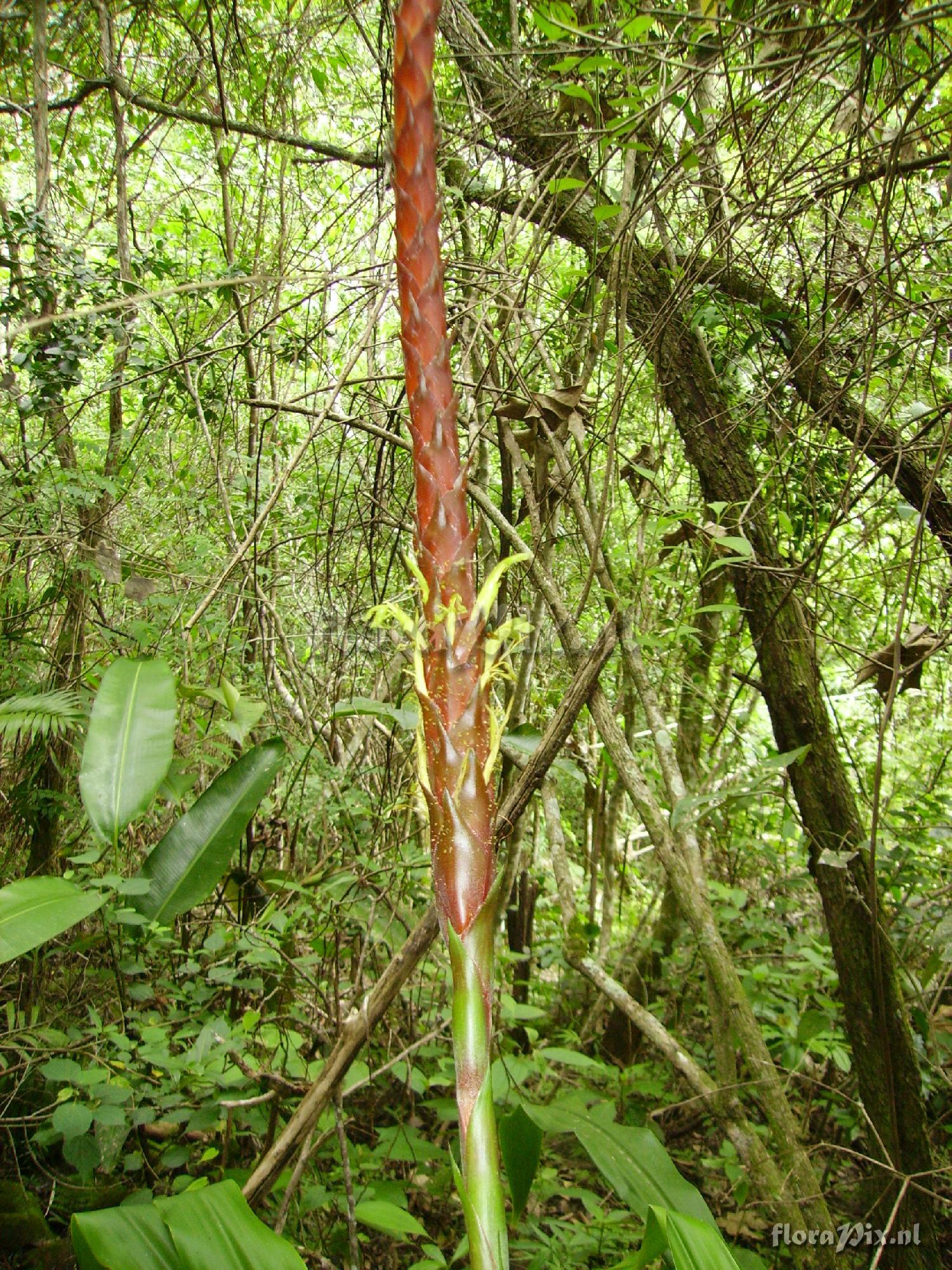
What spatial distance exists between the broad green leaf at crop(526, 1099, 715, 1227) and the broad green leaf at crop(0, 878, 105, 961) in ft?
3.30

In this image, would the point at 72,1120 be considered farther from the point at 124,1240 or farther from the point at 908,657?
the point at 908,657

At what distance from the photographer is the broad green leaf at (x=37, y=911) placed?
1320 millimetres

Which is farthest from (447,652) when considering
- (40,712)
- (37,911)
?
(40,712)

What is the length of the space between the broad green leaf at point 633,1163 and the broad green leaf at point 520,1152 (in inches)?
1.3

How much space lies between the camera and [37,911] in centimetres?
140

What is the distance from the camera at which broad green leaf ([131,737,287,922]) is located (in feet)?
6.35

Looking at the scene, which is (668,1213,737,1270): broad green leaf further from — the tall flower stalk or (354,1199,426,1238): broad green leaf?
(354,1199,426,1238): broad green leaf

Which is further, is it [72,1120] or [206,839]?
[206,839]

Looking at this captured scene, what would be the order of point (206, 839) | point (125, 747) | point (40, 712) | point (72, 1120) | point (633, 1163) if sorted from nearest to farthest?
point (633, 1163)
point (72, 1120)
point (125, 747)
point (206, 839)
point (40, 712)

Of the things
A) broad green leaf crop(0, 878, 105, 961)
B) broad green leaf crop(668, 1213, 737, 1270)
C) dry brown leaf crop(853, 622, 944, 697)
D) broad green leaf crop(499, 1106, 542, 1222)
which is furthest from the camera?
dry brown leaf crop(853, 622, 944, 697)

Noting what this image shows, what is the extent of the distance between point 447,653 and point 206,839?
153 centimetres

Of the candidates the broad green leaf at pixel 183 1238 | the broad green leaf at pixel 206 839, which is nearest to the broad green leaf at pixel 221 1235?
the broad green leaf at pixel 183 1238

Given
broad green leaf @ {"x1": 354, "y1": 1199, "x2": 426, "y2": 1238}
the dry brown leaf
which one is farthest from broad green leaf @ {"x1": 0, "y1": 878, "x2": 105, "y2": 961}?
the dry brown leaf

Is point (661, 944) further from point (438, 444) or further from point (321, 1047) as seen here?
point (438, 444)
